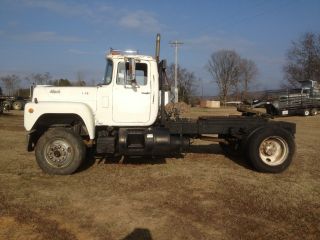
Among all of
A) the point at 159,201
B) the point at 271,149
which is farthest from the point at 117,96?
the point at 271,149

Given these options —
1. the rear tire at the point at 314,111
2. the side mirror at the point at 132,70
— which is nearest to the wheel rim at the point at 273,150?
the side mirror at the point at 132,70

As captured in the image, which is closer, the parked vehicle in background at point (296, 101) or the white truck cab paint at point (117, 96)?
the white truck cab paint at point (117, 96)

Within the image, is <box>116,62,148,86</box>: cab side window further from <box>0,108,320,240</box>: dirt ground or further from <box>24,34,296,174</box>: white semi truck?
<box>0,108,320,240</box>: dirt ground

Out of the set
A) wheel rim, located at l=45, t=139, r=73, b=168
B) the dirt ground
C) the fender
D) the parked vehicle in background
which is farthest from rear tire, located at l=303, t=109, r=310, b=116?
wheel rim, located at l=45, t=139, r=73, b=168

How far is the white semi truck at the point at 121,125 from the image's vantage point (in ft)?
28.0

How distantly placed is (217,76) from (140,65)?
→ 75.3 meters

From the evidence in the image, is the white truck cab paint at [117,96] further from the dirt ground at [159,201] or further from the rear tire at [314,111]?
the rear tire at [314,111]

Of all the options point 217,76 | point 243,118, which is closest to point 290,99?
point 243,118

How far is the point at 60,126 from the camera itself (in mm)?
9016

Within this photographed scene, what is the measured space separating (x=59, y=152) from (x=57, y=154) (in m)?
0.06

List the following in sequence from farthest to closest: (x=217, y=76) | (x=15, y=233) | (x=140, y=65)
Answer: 1. (x=217, y=76)
2. (x=140, y=65)
3. (x=15, y=233)

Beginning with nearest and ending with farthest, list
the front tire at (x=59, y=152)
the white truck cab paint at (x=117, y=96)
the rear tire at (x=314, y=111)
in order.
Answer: the front tire at (x=59, y=152) < the white truck cab paint at (x=117, y=96) < the rear tire at (x=314, y=111)

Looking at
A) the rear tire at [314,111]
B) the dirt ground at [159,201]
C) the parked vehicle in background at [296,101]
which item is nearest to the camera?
the dirt ground at [159,201]

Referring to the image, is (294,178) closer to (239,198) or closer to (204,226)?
(239,198)
